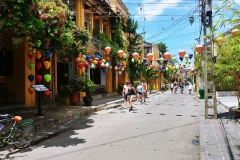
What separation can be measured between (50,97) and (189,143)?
1008 cm

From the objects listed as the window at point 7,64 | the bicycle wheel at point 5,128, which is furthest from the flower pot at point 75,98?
the bicycle wheel at point 5,128

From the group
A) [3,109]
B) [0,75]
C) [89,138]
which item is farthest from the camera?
[0,75]

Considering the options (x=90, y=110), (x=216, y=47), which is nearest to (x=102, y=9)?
(x=90, y=110)

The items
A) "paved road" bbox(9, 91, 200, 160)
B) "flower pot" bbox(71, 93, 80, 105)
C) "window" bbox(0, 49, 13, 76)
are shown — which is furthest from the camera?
"flower pot" bbox(71, 93, 80, 105)

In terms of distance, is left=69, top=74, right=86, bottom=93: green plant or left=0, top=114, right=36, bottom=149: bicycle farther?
left=69, top=74, right=86, bottom=93: green plant

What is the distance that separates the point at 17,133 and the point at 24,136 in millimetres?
272

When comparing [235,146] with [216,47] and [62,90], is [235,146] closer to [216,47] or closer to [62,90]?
[216,47]

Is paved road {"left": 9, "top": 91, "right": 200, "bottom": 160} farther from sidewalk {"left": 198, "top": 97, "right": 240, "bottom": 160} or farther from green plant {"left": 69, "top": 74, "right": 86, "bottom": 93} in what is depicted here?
green plant {"left": 69, "top": 74, "right": 86, "bottom": 93}

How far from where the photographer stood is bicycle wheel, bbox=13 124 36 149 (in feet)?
22.2

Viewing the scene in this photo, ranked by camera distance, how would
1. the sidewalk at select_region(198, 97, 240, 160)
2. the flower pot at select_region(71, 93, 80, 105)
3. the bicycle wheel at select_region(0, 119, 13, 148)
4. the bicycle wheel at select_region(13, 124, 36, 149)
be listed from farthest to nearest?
the flower pot at select_region(71, 93, 80, 105)
the bicycle wheel at select_region(13, 124, 36, 149)
the bicycle wheel at select_region(0, 119, 13, 148)
the sidewalk at select_region(198, 97, 240, 160)

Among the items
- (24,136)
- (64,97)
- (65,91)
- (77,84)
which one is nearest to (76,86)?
(77,84)

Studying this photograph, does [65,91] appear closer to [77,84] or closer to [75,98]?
[75,98]

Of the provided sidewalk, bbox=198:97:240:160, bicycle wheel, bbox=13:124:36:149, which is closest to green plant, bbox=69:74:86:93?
sidewalk, bbox=198:97:240:160

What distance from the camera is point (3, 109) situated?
37.2 feet
